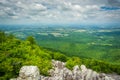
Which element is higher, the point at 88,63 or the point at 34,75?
the point at 34,75

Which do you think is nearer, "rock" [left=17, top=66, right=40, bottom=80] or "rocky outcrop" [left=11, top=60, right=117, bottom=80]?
"rock" [left=17, top=66, right=40, bottom=80]

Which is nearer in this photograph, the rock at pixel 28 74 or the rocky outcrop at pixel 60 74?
the rock at pixel 28 74

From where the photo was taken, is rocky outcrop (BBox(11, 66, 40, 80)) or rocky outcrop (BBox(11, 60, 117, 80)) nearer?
rocky outcrop (BBox(11, 66, 40, 80))

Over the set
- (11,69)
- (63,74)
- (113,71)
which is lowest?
(113,71)

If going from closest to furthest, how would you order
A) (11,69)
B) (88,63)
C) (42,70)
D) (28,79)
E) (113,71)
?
(28,79)
(11,69)
(42,70)
(88,63)
(113,71)

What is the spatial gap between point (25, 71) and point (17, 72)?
11.0 ft

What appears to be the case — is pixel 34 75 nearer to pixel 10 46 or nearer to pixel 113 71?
pixel 10 46

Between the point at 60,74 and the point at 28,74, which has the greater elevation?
the point at 28,74

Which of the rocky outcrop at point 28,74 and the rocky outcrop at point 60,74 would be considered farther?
the rocky outcrop at point 60,74

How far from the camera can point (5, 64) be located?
40250 mm

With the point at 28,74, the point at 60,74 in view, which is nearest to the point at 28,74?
the point at 28,74

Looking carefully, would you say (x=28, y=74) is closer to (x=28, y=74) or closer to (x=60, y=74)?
(x=28, y=74)

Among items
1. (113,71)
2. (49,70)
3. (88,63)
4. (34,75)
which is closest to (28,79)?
(34,75)

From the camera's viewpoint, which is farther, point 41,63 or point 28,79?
point 41,63
